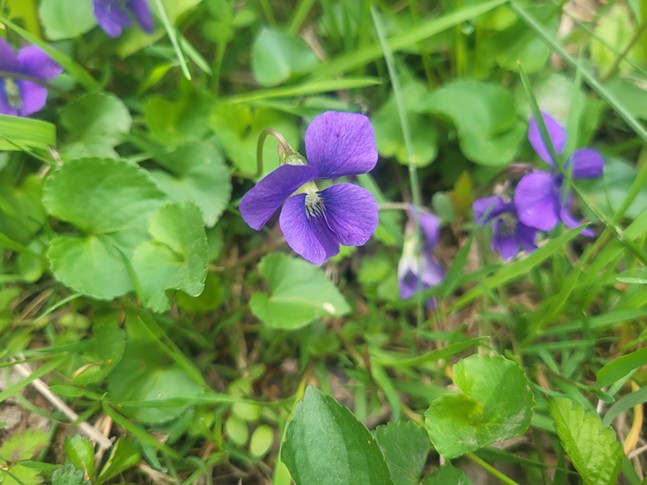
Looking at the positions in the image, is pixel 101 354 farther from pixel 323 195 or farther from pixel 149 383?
pixel 323 195

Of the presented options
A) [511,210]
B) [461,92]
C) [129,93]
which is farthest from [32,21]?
[511,210]

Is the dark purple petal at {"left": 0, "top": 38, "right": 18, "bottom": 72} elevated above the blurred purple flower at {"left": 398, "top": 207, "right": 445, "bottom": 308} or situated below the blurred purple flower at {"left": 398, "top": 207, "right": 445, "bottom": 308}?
above

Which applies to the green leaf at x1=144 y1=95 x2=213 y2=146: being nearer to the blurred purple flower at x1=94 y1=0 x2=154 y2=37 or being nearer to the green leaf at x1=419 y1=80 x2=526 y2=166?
the blurred purple flower at x1=94 y1=0 x2=154 y2=37

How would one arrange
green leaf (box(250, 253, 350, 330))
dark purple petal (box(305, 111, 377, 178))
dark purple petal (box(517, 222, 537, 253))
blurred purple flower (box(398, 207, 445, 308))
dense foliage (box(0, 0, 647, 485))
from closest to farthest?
dark purple petal (box(305, 111, 377, 178)), dense foliage (box(0, 0, 647, 485)), green leaf (box(250, 253, 350, 330)), dark purple petal (box(517, 222, 537, 253)), blurred purple flower (box(398, 207, 445, 308))

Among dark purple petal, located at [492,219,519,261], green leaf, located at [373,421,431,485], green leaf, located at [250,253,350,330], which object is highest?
dark purple petal, located at [492,219,519,261]

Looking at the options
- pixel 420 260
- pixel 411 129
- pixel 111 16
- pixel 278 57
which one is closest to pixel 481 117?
pixel 411 129

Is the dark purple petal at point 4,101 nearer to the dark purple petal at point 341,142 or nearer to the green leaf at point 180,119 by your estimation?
the green leaf at point 180,119

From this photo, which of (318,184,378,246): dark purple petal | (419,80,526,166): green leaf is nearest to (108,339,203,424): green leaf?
(318,184,378,246): dark purple petal

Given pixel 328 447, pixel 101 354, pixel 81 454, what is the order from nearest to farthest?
pixel 328 447 → pixel 81 454 → pixel 101 354
